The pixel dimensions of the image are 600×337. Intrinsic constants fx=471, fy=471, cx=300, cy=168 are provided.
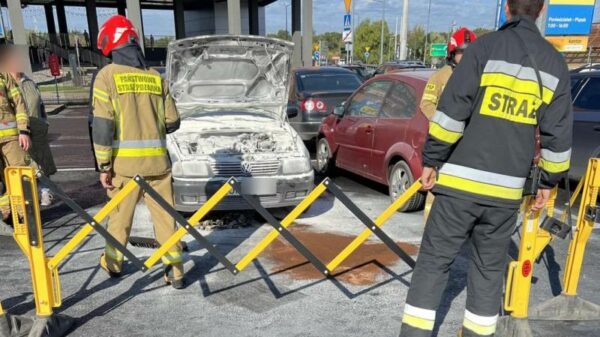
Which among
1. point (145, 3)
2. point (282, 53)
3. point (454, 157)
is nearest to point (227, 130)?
point (282, 53)

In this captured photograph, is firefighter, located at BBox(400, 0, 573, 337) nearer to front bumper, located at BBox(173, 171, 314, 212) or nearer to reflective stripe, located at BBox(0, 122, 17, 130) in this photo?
front bumper, located at BBox(173, 171, 314, 212)

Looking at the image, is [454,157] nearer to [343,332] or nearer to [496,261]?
[496,261]

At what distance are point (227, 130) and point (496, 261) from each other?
3.53 meters

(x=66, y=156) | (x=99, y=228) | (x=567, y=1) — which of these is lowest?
(x=66, y=156)

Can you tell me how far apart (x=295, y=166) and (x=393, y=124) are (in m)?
1.30

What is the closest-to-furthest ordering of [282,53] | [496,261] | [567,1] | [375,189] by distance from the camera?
[496,261] < [282,53] < [375,189] < [567,1]

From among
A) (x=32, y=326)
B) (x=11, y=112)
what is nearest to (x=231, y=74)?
(x=11, y=112)

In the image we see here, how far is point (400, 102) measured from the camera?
17.7 ft

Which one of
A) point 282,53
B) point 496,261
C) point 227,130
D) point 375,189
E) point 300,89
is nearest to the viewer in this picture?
point 496,261

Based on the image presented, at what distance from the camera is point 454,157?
7.93ft

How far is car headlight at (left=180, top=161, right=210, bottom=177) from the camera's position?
184 inches

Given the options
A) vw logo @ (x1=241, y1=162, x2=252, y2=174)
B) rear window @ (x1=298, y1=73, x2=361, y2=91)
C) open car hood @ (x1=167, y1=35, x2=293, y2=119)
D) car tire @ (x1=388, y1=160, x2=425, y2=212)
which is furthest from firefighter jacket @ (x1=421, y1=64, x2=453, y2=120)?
rear window @ (x1=298, y1=73, x2=361, y2=91)

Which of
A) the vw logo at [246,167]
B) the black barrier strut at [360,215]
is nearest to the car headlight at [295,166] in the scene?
the vw logo at [246,167]

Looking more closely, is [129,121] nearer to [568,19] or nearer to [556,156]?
[556,156]
